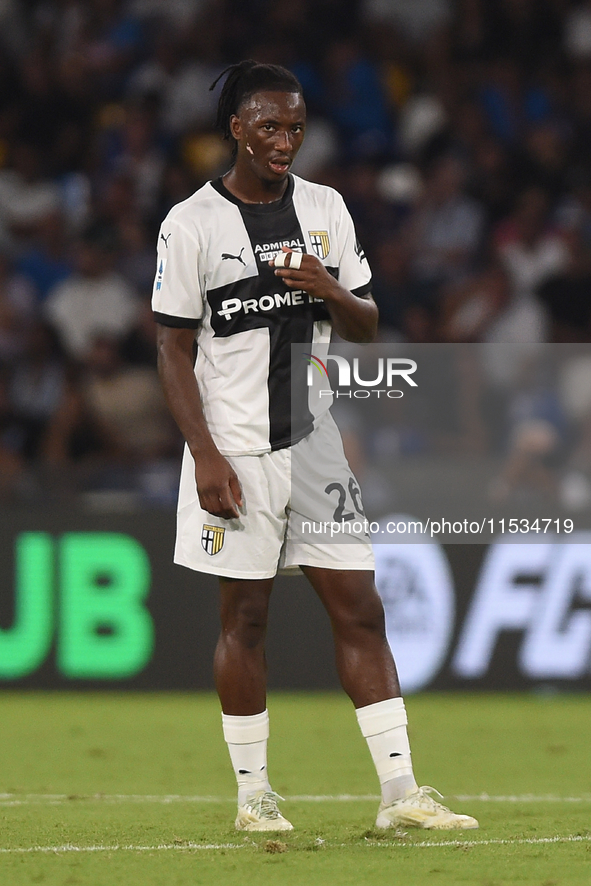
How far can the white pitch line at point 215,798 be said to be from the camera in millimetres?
5039

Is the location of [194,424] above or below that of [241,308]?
below

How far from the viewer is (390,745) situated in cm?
421

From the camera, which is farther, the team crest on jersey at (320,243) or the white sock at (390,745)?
the team crest on jersey at (320,243)

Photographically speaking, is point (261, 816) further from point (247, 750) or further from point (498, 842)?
point (498, 842)

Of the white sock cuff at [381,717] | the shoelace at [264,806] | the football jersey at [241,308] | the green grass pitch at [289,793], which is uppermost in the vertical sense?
the football jersey at [241,308]

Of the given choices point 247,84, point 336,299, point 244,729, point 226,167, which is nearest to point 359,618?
point 244,729

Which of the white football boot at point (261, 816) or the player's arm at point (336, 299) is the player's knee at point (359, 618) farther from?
the player's arm at point (336, 299)

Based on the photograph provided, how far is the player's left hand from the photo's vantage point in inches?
164

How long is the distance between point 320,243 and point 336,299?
27cm

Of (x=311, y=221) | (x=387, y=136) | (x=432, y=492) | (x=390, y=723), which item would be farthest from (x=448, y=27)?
(x=390, y=723)

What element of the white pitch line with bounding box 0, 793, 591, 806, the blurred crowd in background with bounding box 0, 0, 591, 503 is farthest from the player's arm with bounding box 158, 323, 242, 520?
the blurred crowd in background with bounding box 0, 0, 591, 503

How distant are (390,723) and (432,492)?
12.5ft

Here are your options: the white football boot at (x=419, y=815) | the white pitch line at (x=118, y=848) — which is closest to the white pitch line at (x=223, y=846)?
the white pitch line at (x=118, y=848)

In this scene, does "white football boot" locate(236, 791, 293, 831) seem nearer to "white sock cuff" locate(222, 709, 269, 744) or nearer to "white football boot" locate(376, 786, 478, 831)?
"white sock cuff" locate(222, 709, 269, 744)
